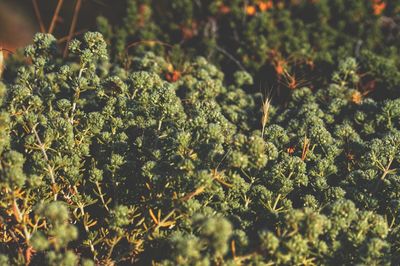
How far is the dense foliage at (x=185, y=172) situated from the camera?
7.67 feet

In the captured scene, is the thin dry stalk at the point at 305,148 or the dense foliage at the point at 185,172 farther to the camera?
the thin dry stalk at the point at 305,148

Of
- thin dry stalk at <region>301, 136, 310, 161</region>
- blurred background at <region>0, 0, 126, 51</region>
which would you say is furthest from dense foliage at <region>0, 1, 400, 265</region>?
blurred background at <region>0, 0, 126, 51</region>

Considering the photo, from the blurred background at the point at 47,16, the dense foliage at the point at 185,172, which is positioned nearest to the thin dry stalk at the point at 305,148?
the dense foliage at the point at 185,172

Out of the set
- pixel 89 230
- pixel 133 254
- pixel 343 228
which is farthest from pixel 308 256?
pixel 89 230

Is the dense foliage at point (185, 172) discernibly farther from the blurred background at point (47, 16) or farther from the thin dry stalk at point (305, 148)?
the blurred background at point (47, 16)

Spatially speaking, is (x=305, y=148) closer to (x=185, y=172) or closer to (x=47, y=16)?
(x=185, y=172)

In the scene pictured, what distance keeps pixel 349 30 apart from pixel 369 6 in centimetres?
35

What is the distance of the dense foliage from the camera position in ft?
7.67

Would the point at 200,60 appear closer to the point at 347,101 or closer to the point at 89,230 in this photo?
the point at 347,101

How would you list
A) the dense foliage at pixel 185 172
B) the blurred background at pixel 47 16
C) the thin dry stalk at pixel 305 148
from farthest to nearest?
1. the blurred background at pixel 47 16
2. the thin dry stalk at pixel 305 148
3. the dense foliage at pixel 185 172

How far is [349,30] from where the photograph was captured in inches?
194

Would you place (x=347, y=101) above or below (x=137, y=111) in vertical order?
below

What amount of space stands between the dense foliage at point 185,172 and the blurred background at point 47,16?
63.9 inches

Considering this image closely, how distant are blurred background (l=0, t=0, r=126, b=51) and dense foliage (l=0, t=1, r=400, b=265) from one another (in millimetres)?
1624
